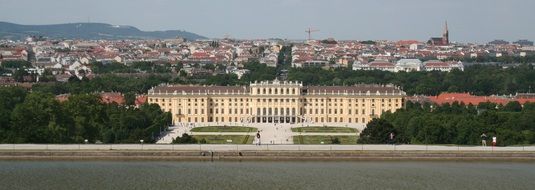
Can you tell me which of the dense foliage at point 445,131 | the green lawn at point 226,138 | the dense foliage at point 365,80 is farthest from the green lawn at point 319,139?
the dense foliage at point 365,80

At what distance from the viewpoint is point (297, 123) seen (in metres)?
62.1

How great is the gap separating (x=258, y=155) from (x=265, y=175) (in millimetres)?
5108

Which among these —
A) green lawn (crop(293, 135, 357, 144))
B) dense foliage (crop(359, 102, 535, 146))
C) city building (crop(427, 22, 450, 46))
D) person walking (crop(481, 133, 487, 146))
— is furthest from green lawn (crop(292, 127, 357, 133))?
city building (crop(427, 22, 450, 46))

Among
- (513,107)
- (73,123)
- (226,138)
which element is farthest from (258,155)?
(513,107)

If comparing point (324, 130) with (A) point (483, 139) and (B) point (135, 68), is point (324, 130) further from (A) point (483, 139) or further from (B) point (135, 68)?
(B) point (135, 68)

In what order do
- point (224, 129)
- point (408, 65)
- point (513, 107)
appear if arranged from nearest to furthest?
point (224, 129) < point (513, 107) < point (408, 65)

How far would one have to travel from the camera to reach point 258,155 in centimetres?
3653

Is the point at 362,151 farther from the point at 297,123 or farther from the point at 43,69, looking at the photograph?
the point at 43,69

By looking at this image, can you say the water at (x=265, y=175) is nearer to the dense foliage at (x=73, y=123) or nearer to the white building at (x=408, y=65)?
the dense foliage at (x=73, y=123)

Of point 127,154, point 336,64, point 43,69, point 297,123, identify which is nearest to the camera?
point 127,154

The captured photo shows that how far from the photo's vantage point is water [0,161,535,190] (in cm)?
2934

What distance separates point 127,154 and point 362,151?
800cm

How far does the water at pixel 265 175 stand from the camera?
29.3 metres

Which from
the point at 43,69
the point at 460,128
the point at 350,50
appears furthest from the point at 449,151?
the point at 350,50
